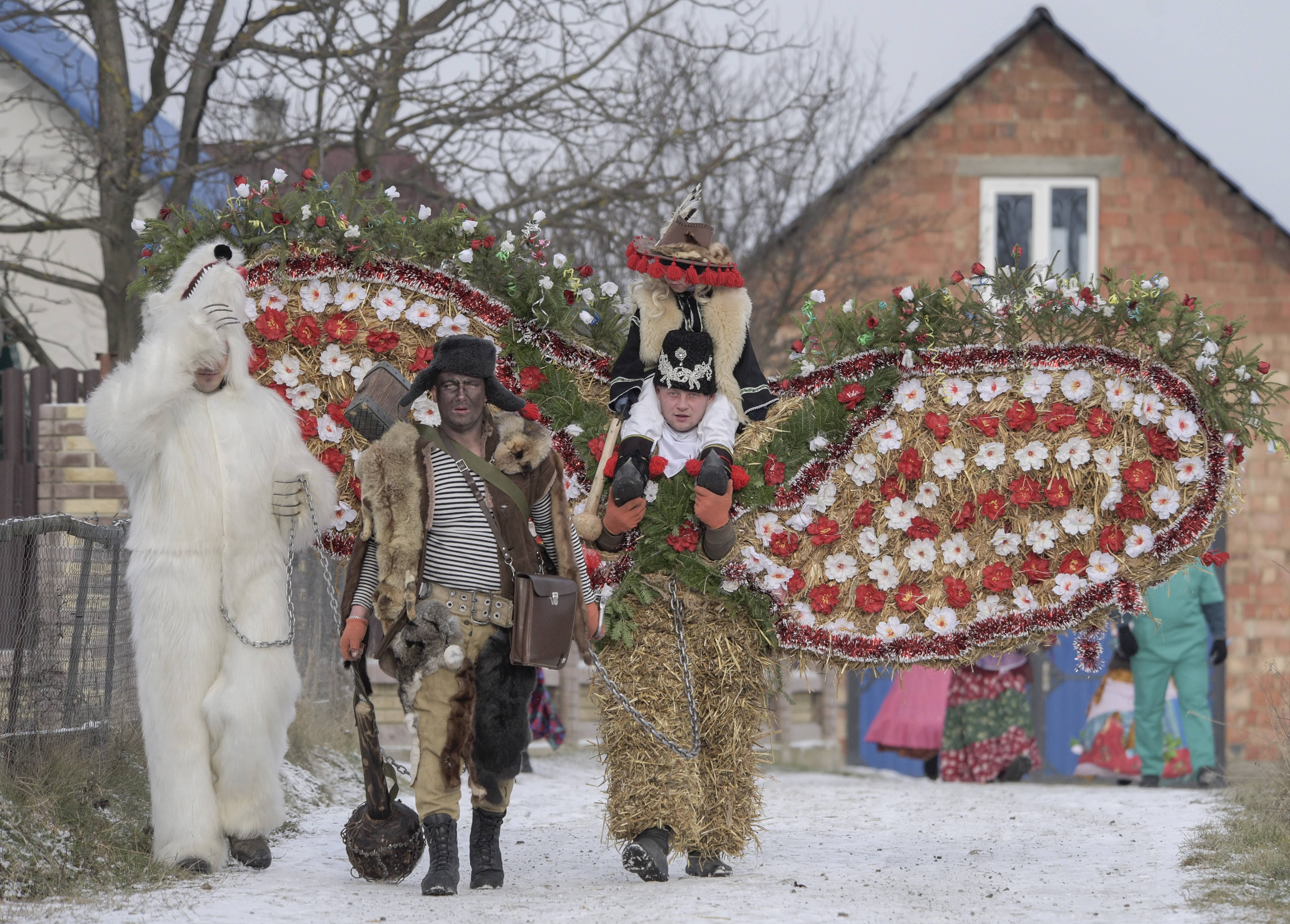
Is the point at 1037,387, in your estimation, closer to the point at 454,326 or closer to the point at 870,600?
the point at 870,600

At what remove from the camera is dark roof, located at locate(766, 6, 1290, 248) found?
15.2m

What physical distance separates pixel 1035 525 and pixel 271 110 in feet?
22.1

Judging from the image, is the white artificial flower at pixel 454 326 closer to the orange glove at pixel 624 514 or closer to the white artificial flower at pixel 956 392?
the orange glove at pixel 624 514

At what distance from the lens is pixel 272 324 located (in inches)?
256

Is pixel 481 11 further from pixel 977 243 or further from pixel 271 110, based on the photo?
pixel 977 243

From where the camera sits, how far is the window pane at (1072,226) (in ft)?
51.1

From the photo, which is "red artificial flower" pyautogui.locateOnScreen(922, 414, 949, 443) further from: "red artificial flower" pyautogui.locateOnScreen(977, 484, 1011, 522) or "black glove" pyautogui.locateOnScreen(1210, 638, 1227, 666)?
"black glove" pyautogui.locateOnScreen(1210, 638, 1227, 666)

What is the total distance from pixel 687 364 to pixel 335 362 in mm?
1546

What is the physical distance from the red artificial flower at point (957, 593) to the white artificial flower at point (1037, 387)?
2.74ft

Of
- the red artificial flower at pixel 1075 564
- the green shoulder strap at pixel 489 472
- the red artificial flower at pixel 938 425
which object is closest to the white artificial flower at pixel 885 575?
the red artificial flower at pixel 938 425

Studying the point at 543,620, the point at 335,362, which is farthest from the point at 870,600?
the point at 335,362

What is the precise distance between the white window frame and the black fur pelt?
10.8 m

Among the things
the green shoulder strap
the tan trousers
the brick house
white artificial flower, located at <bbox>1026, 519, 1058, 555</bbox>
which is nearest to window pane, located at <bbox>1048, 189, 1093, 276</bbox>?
the brick house

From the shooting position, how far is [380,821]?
588 cm
